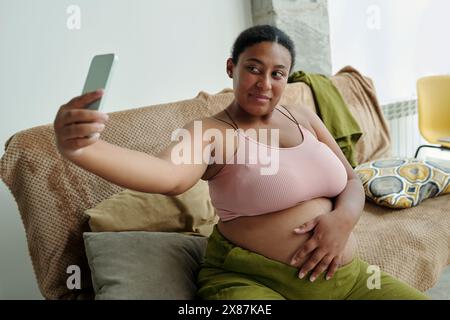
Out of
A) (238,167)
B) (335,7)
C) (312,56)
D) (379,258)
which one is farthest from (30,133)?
(335,7)

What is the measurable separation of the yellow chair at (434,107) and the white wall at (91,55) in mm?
1484

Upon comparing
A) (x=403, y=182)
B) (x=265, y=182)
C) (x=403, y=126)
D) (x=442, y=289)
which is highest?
(x=265, y=182)

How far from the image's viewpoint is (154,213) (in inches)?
57.7

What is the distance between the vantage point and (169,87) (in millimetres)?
2307

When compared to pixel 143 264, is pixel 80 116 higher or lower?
higher

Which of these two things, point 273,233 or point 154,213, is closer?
point 273,233

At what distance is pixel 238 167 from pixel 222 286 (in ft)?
0.95

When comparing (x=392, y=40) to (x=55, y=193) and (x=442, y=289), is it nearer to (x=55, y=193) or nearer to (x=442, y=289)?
(x=442, y=289)

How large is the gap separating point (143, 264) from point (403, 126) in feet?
9.38

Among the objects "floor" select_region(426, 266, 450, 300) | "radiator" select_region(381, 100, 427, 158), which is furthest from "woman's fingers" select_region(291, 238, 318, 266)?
"radiator" select_region(381, 100, 427, 158)

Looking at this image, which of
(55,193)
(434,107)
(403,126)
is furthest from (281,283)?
(403,126)

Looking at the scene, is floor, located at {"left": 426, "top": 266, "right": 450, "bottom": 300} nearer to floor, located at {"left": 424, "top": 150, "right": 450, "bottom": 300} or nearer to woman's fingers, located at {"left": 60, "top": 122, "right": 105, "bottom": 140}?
floor, located at {"left": 424, "top": 150, "right": 450, "bottom": 300}

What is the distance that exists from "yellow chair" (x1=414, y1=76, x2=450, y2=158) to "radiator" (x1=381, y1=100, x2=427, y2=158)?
28 centimetres

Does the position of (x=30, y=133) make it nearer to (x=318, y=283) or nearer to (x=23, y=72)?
(x=23, y=72)
